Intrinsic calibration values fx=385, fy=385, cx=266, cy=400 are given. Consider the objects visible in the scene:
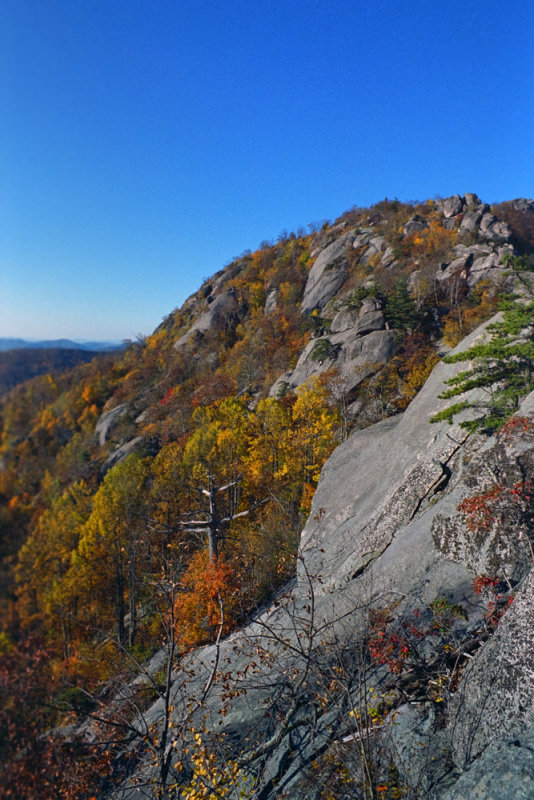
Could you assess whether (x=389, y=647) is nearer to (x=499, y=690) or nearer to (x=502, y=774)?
(x=499, y=690)

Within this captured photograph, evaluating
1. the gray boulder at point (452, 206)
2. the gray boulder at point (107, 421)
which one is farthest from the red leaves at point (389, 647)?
the gray boulder at point (452, 206)

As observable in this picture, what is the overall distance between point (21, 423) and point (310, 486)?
20509 millimetres

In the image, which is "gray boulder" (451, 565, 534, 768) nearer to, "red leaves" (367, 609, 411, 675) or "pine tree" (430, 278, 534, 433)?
"red leaves" (367, 609, 411, 675)

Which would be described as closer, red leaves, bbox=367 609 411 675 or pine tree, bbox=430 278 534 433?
red leaves, bbox=367 609 411 675

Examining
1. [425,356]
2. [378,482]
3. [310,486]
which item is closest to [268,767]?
[378,482]

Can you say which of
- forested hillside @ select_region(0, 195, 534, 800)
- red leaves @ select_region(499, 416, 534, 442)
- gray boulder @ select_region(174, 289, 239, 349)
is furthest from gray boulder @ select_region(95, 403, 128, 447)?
red leaves @ select_region(499, 416, 534, 442)

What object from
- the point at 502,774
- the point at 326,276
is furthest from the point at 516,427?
the point at 326,276

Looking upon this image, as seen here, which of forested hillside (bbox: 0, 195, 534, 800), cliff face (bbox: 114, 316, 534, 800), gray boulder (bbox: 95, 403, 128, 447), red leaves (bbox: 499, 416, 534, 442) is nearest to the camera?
forested hillside (bbox: 0, 195, 534, 800)

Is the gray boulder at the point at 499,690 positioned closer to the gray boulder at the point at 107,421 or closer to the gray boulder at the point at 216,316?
the gray boulder at the point at 107,421

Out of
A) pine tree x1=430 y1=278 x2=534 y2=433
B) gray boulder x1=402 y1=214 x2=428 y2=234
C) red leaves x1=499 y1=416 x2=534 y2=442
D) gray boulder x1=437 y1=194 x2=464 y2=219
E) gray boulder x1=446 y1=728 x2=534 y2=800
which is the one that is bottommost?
gray boulder x1=446 y1=728 x2=534 y2=800

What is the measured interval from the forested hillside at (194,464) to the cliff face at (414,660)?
488mm

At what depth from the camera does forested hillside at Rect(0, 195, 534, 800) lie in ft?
12.3

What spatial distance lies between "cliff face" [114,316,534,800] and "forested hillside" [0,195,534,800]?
0.49 metres

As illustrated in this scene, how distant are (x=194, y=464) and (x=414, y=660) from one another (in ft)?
73.0
